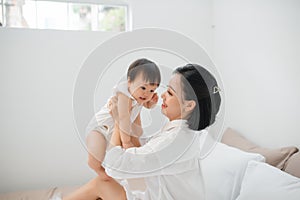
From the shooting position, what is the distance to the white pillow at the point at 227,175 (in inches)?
56.6

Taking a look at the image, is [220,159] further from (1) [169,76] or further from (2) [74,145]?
(2) [74,145]

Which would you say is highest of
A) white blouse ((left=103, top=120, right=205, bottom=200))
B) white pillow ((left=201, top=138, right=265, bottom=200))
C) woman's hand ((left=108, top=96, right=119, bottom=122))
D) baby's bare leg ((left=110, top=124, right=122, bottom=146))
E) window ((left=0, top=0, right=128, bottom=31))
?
window ((left=0, top=0, right=128, bottom=31))

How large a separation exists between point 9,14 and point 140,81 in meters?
1.71

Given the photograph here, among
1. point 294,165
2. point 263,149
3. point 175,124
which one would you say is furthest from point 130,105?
point 263,149

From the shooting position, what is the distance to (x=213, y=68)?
38.9 inches

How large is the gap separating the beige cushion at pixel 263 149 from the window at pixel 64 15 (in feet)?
3.79

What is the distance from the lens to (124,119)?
902mm

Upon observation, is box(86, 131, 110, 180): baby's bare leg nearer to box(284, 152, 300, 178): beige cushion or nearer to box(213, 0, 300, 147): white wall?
box(284, 152, 300, 178): beige cushion

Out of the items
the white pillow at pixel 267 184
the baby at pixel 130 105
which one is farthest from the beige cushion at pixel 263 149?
the baby at pixel 130 105

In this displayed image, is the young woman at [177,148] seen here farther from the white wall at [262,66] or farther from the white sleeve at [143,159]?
the white wall at [262,66]

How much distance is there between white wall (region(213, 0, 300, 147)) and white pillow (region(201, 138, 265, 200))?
1.03ft

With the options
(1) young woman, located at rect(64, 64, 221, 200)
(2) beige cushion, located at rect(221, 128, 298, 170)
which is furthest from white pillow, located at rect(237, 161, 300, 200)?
(1) young woman, located at rect(64, 64, 221, 200)

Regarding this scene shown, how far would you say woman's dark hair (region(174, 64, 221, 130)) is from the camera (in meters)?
0.93

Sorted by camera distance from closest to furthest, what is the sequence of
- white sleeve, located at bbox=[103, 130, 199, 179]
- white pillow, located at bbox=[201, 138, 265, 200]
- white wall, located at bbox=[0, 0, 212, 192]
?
1. white sleeve, located at bbox=[103, 130, 199, 179]
2. white pillow, located at bbox=[201, 138, 265, 200]
3. white wall, located at bbox=[0, 0, 212, 192]
